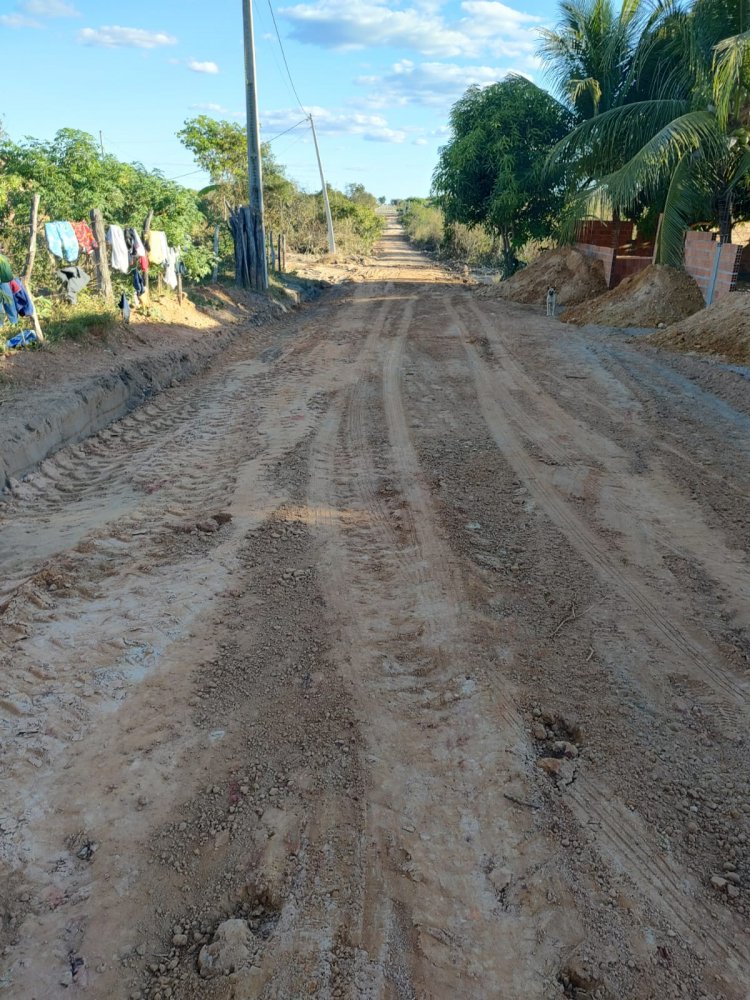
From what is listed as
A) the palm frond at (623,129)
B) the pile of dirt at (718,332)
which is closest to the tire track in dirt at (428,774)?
the pile of dirt at (718,332)

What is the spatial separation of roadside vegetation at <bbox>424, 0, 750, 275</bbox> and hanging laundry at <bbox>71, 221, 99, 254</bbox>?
10.4 m

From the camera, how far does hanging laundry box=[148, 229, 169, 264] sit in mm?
13508

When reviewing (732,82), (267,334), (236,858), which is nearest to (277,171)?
(267,334)

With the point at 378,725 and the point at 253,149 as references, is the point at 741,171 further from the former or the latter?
the point at 378,725

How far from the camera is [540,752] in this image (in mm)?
3336

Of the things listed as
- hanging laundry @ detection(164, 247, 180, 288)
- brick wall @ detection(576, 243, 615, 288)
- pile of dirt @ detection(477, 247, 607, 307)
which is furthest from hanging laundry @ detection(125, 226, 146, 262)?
brick wall @ detection(576, 243, 615, 288)

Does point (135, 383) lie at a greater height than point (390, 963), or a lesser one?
greater

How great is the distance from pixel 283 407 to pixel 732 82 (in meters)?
9.78

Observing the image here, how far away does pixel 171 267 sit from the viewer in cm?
1432

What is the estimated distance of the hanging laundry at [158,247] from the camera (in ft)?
44.3

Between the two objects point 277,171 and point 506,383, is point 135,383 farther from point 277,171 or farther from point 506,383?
point 277,171

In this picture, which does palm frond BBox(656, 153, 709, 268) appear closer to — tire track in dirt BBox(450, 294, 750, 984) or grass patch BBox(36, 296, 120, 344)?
grass patch BBox(36, 296, 120, 344)

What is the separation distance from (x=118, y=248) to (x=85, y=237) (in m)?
0.62

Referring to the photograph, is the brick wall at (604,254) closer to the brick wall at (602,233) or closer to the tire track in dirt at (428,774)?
the brick wall at (602,233)
